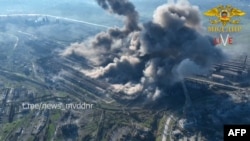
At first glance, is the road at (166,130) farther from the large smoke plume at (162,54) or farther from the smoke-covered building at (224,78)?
the smoke-covered building at (224,78)

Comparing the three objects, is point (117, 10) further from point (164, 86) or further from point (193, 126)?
point (193, 126)

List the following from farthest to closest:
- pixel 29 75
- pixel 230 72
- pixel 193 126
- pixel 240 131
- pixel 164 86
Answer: pixel 29 75 → pixel 230 72 → pixel 164 86 → pixel 193 126 → pixel 240 131

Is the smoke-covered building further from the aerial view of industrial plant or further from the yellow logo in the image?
the yellow logo

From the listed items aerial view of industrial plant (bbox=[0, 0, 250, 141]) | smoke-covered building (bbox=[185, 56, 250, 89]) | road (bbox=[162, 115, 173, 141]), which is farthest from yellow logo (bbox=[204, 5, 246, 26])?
road (bbox=[162, 115, 173, 141])

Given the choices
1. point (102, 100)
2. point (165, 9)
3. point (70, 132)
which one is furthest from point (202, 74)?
point (70, 132)

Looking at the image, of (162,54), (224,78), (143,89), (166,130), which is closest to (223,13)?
(162,54)

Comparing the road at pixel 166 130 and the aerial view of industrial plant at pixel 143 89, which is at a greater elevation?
the aerial view of industrial plant at pixel 143 89

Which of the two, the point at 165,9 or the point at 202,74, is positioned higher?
the point at 165,9

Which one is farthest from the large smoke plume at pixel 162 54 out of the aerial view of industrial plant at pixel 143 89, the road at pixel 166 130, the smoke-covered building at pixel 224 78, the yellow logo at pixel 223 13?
the yellow logo at pixel 223 13

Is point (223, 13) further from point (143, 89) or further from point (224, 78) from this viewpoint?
Result: point (143, 89)
